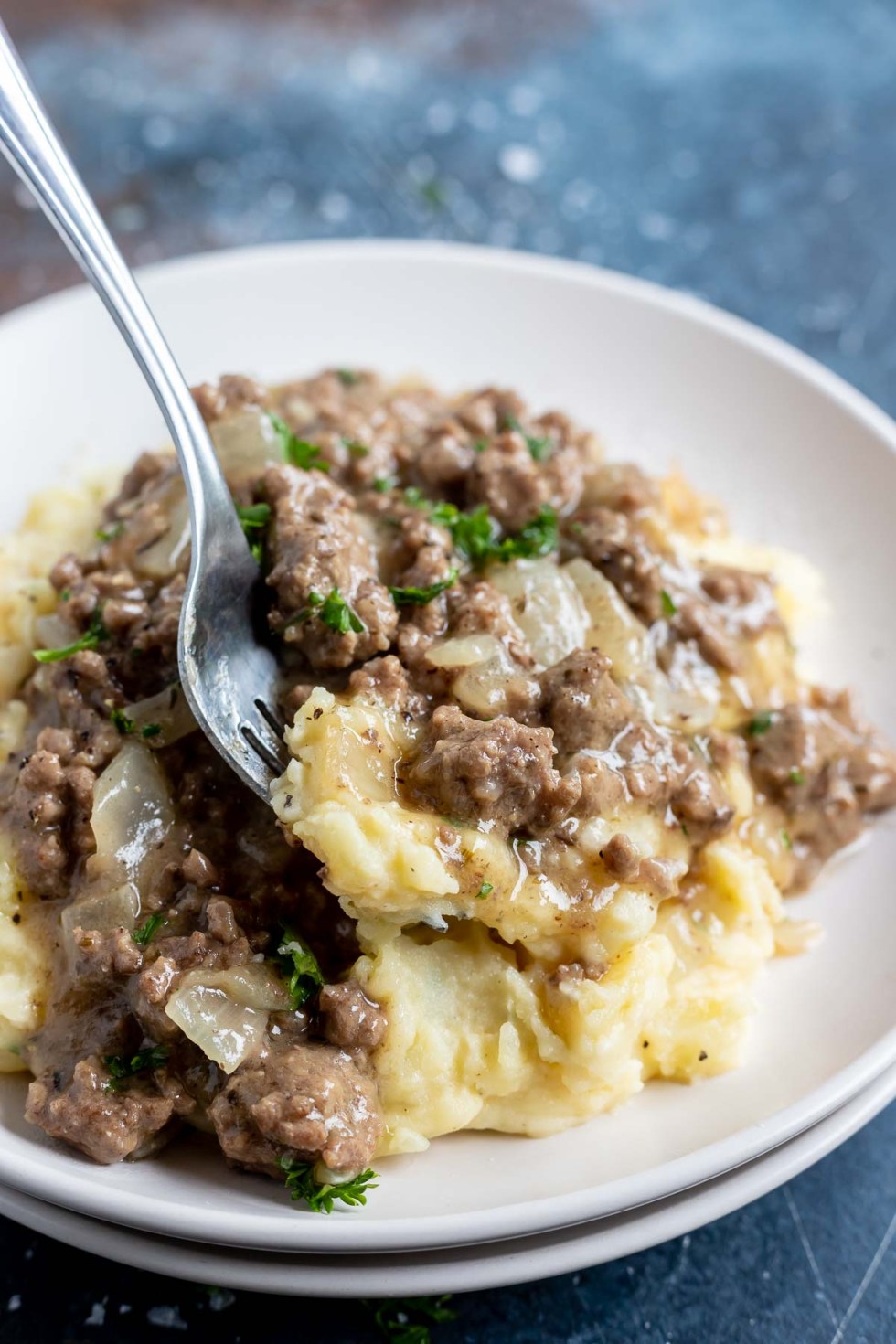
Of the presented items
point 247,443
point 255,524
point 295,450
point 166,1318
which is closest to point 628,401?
point 295,450

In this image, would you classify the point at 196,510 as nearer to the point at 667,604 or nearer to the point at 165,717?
the point at 165,717

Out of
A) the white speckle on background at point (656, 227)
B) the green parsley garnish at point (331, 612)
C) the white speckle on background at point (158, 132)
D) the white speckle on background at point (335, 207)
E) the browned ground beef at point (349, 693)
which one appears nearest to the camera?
the browned ground beef at point (349, 693)

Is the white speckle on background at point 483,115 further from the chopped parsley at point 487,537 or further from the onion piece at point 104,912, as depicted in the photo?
the onion piece at point 104,912

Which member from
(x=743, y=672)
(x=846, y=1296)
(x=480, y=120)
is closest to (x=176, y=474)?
(x=743, y=672)

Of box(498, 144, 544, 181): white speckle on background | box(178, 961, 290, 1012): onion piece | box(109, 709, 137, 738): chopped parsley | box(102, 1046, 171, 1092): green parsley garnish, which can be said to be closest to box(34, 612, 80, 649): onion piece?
box(109, 709, 137, 738): chopped parsley

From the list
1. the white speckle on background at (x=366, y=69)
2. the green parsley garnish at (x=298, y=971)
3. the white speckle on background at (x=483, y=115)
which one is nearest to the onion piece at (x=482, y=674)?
the green parsley garnish at (x=298, y=971)

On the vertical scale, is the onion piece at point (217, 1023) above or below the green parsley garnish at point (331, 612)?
below
